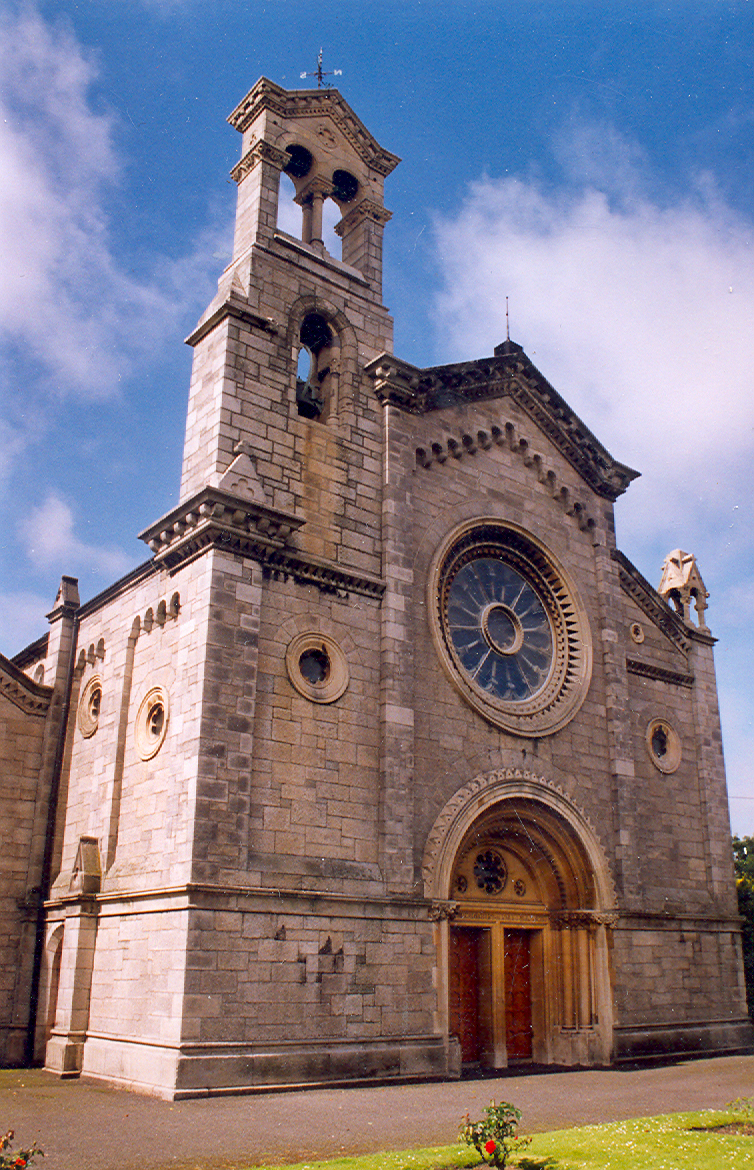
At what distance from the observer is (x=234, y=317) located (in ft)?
60.0

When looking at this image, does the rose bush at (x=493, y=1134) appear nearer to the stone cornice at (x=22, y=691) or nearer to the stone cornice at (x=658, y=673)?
the stone cornice at (x=22, y=691)

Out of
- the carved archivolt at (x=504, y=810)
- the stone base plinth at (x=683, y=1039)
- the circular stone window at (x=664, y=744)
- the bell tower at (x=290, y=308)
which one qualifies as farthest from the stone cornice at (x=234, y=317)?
the stone base plinth at (x=683, y=1039)

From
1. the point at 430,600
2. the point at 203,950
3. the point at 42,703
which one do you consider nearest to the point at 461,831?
the point at 430,600

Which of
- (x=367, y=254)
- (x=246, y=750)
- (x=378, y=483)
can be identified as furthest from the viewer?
(x=367, y=254)

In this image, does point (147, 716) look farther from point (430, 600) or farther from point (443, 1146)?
point (443, 1146)

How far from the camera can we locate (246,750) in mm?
15641

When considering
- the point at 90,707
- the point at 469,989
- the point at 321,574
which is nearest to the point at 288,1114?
→ the point at 469,989

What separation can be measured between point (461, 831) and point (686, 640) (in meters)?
10.8

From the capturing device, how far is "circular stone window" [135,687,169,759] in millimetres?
17438

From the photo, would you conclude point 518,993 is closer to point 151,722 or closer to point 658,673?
point 658,673

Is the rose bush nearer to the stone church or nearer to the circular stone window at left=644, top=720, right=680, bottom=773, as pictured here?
the stone church

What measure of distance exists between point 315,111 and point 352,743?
46.1 ft

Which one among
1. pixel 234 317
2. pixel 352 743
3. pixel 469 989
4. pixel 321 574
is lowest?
pixel 469 989

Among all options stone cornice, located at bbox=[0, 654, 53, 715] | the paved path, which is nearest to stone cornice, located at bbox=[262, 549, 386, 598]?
stone cornice, located at bbox=[0, 654, 53, 715]
